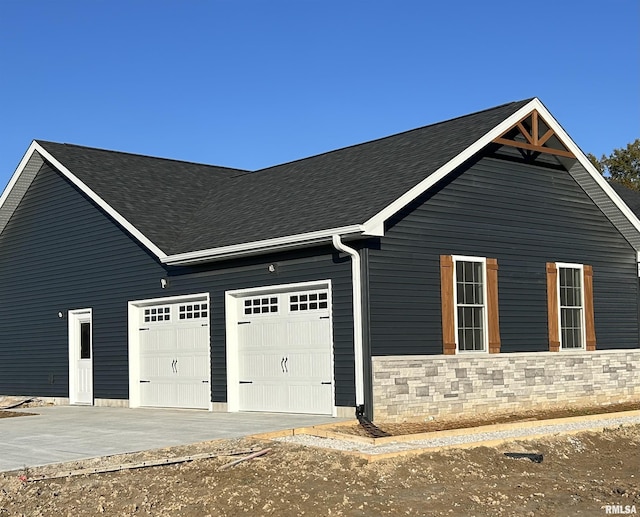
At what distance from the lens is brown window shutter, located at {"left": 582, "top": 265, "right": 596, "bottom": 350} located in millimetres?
19000

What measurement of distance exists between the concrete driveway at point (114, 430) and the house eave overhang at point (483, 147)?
11.0 feet

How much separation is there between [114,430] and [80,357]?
729 centimetres

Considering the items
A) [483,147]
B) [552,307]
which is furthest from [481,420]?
[483,147]

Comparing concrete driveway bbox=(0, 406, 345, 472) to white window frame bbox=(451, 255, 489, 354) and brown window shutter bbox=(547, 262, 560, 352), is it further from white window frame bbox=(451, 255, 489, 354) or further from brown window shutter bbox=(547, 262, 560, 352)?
brown window shutter bbox=(547, 262, 560, 352)

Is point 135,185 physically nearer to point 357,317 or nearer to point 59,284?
point 59,284

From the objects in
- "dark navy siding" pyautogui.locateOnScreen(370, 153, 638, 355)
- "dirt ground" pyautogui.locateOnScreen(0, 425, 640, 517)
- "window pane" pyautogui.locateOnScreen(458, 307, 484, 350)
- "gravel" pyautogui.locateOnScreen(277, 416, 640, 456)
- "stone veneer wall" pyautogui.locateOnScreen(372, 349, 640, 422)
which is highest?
"dark navy siding" pyautogui.locateOnScreen(370, 153, 638, 355)

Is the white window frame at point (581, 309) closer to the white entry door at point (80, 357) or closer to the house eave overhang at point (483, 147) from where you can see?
the house eave overhang at point (483, 147)

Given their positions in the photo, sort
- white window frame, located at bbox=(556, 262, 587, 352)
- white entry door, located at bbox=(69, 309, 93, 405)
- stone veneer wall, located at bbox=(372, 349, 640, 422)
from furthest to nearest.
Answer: white entry door, located at bbox=(69, 309, 93, 405) → white window frame, located at bbox=(556, 262, 587, 352) → stone veneer wall, located at bbox=(372, 349, 640, 422)

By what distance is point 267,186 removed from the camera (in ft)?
67.9

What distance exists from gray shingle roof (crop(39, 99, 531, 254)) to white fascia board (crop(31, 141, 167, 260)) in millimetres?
113

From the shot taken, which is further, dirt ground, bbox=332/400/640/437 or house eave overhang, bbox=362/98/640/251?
house eave overhang, bbox=362/98/640/251

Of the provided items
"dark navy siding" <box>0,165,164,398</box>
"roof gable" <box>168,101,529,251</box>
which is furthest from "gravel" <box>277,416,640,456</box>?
"dark navy siding" <box>0,165,164,398</box>

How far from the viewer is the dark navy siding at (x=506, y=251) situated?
15586 mm

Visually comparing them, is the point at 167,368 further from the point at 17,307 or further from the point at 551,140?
the point at 551,140
